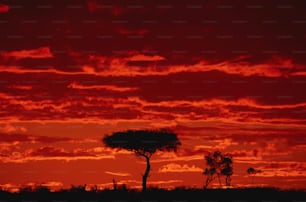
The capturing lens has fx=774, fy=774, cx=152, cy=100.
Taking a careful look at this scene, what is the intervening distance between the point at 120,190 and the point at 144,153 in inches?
786

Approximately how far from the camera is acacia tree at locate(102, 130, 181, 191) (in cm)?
4812

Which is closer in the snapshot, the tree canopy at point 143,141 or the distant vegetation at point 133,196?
the distant vegetation at point 133,196

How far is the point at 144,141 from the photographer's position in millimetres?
48438

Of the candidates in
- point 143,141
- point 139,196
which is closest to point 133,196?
point 139,196

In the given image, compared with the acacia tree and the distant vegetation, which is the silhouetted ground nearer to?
the distant vegetation

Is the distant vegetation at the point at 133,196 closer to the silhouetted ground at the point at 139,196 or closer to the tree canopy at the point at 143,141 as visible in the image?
the silhouetted ground at the point at 139,196

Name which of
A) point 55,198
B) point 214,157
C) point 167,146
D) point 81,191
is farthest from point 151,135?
point 55,198

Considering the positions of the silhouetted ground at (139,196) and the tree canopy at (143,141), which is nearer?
the silhouetted ground at (139,196)

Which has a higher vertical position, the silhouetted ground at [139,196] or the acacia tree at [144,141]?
the acacia tree at [144,141]

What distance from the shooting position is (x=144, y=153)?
159ft

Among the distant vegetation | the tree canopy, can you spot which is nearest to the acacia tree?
the tree canopy

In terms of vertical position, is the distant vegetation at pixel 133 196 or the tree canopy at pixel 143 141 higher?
→ the tree canopy at pixel 143 141

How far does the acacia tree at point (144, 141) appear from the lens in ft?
158

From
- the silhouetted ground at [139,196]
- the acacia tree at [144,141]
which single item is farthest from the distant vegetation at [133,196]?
the acacia tree at [144,141]
